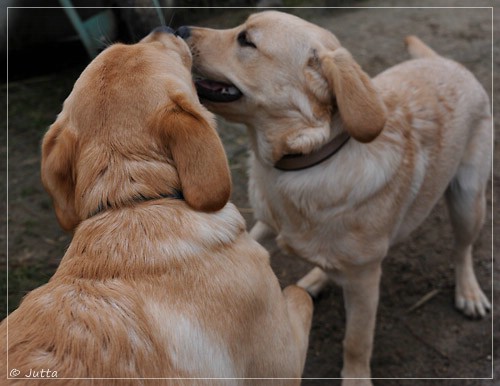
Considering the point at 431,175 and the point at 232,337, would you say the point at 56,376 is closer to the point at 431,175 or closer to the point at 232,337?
the point at 232,337

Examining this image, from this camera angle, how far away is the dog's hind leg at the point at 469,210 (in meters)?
3.32

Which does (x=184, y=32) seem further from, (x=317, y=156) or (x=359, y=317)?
(x=359, y=317)

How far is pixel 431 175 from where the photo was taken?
119 inches

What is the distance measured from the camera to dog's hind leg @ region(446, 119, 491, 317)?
332 cm

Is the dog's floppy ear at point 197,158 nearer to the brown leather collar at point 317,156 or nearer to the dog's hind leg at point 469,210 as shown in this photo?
the brown leather collar at point 317,156

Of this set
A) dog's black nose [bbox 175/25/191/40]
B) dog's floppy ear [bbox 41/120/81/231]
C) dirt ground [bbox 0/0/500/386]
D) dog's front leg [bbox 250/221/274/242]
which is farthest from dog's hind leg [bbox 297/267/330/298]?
dog's floppy ear [bbox 41/120/81/231]

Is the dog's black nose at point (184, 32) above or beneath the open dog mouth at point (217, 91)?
above

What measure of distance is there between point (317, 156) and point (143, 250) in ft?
3.89

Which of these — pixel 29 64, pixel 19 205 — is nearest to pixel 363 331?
pixel 19 205

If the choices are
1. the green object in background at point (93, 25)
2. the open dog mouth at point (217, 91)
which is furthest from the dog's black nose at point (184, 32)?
the green object in background at point (93, 25)

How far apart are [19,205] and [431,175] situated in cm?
314

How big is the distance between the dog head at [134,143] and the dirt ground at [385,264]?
73.5 inches

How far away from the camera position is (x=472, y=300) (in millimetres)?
3486

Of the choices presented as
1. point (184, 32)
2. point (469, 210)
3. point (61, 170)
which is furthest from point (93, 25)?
point (469, 210)
